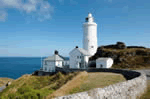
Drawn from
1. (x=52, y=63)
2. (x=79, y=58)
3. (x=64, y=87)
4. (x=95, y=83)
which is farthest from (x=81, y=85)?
(x=52, y=63)

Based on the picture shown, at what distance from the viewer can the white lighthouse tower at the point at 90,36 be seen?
46906 mm

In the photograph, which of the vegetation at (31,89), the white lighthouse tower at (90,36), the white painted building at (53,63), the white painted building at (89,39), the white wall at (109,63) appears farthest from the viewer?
the white lighthouse tower at (90,36)

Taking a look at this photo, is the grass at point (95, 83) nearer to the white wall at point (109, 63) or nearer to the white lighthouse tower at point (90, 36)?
the white wall at point (109, 63)

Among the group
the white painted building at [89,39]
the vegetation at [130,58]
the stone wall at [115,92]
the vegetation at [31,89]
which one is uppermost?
the white painted building at [89,39]

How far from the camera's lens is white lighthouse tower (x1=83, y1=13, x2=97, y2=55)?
1847 inches

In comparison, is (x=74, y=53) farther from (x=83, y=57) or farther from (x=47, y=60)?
(x=47, y=60)

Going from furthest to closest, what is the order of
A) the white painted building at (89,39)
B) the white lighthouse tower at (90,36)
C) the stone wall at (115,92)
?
the white lighthouse tower at (90,36) → the white painted building at (89,39) → the stone wall at (115,92)

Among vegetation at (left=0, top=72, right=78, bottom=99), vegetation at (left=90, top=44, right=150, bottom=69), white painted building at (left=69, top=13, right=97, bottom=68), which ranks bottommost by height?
vegetation at (left=0, top=72, right=78, bottom=99)

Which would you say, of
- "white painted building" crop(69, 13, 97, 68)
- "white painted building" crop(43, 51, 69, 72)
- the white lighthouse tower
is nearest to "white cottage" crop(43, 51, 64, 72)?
"white painted building" crop(43, 51, 69, 72)

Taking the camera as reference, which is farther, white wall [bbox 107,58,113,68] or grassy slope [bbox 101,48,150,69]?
white wall [bbox 107,58,113,68]

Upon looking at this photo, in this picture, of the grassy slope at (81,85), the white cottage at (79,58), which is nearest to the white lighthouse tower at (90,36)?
the white cottage at (79,58)

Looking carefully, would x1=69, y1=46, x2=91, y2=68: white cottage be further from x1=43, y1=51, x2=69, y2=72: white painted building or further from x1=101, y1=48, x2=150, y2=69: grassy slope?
x1=101, y1=48, x2=150, y2=69: grassy slope

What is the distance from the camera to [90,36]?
1843 inches

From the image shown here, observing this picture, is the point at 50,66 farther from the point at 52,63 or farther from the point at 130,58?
the point at 130,58
